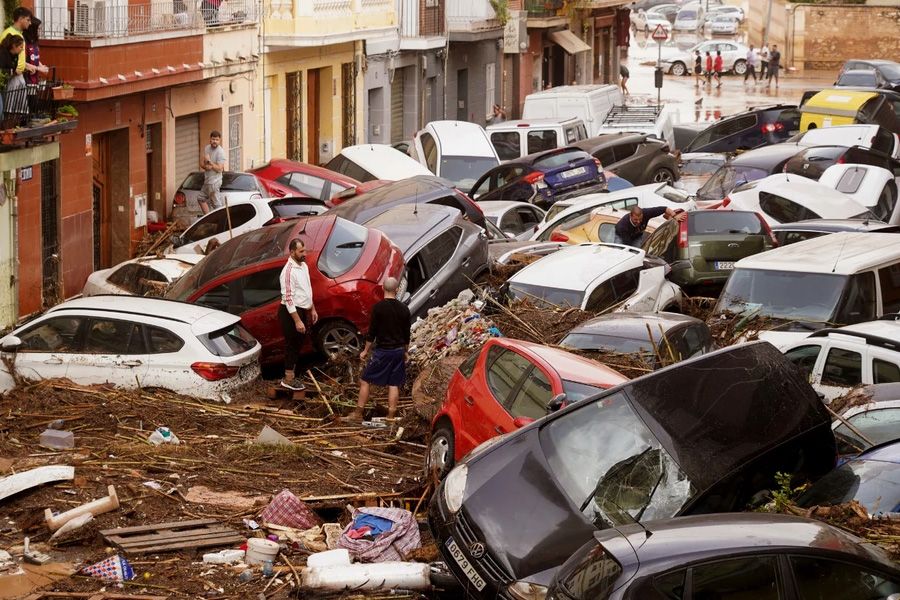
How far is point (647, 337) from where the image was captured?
14.2m

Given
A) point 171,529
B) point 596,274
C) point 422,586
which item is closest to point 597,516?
point 422,586

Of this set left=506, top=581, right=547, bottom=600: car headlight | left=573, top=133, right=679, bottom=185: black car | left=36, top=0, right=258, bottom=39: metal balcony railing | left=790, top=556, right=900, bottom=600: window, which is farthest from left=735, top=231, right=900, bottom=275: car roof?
left=573, top=133, right=679, bottom=185: black car

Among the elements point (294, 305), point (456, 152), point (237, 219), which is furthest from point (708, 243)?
point (456, 152)

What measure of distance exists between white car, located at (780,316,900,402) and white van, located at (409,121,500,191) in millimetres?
15537

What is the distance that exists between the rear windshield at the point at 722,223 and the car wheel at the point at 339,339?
5.89 m

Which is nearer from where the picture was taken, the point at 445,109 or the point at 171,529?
the point at 171,529

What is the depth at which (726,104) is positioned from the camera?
55.9 meters

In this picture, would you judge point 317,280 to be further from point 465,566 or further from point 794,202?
point 794,202

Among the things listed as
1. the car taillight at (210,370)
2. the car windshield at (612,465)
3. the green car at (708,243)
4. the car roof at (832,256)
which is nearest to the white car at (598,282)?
the car roof at (832,256)

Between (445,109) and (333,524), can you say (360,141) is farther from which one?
(333,524)

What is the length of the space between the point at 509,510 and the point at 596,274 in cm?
842

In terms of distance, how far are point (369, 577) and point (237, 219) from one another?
13.8 meters

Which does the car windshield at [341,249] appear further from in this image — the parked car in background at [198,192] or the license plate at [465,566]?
the license plate at [465,566]

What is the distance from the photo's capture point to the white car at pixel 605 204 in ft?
77.0
